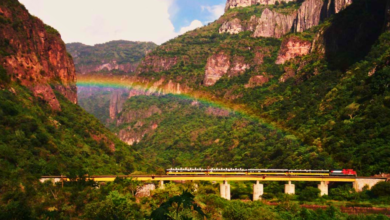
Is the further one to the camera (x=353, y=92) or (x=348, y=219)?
(x=353, y=92)

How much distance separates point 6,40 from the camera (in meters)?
109

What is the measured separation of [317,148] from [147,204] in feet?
165

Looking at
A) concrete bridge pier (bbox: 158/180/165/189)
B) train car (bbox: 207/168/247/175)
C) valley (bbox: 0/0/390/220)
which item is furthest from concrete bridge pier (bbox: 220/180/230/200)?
concrete bridge pier (bbox: 158/180/165/189)

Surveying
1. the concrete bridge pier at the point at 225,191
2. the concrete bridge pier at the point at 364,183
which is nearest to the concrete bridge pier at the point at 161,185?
the concrete bridge pier at the point at 225,191

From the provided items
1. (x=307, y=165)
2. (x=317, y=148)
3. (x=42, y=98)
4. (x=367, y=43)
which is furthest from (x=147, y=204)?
(x=367, y=43)

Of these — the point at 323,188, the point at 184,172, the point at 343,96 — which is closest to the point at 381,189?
the point at 323,188

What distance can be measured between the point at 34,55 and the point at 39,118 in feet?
92.0

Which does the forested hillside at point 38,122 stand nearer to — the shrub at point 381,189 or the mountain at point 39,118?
the mountain at point 39,118

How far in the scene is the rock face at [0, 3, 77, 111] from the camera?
357 feet

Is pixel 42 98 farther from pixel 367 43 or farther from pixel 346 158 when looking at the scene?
pixel 367 43

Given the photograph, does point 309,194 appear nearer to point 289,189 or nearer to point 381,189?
point 289,189

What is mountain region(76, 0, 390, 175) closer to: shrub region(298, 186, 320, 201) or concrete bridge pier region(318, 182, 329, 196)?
concrete bridge pier region(318, 182, 329, 196)

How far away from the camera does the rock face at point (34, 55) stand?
108812mm

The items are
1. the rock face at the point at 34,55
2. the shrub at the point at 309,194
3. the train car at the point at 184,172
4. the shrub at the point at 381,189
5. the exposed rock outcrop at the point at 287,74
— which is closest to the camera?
the shrub at the point at 381,189
